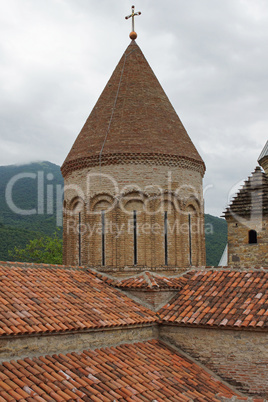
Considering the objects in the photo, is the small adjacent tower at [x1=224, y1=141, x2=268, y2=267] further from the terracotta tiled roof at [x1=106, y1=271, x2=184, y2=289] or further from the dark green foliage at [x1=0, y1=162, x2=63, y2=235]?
the dark green foliage at [x1=0, y1=162, x2=63, y2=235]

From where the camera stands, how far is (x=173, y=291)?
36.3 ft

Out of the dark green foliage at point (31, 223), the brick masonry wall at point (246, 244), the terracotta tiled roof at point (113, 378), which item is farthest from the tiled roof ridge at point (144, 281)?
the dark green foliage at point (31, 223)

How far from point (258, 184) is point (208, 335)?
6551 mm

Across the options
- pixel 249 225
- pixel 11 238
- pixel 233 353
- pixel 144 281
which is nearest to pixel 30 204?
pixel 11 238

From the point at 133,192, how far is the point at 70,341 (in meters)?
4.99

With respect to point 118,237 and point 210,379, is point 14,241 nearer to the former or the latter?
point 118,237

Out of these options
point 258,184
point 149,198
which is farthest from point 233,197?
point 149,198

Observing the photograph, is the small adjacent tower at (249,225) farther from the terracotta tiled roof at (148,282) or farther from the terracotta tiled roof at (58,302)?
the terracotta tiled roof at (58,302)

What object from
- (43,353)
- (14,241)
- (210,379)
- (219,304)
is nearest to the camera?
(43,353)

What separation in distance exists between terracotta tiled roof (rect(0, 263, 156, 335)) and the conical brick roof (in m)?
3.49

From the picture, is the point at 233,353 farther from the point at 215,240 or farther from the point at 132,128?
the point at 215,240

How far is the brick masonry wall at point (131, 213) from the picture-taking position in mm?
12031

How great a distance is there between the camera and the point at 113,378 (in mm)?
7707

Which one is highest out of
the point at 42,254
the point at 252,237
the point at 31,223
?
the point at 31,223
